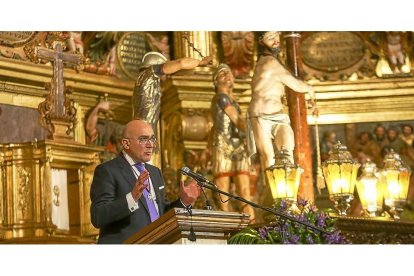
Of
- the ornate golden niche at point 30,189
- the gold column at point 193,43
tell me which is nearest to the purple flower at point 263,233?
the ornate golden niche at point 30,189

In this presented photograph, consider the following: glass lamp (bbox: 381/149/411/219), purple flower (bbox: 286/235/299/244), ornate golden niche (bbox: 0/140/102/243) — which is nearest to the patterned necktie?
purple flower (bbox: 286/235/299/244)

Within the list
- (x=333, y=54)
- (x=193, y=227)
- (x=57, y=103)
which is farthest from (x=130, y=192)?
(x=333, y=54)

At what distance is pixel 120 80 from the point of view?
13016mm

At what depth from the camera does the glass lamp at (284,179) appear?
10.7 meters

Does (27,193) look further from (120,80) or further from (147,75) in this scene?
(120,80)

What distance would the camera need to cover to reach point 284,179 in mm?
10750

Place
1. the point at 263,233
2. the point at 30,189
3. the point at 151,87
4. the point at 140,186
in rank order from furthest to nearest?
the point at 151,87
the point at 30,189
the point at 263,233
the point at 140,186

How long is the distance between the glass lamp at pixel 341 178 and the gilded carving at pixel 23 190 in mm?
2439

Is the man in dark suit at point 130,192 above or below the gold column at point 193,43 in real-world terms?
below

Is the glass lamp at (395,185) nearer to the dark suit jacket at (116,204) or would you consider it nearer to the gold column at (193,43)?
the gold column at (193,43)

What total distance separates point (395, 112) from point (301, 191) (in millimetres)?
2565

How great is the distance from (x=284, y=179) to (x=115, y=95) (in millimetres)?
2766

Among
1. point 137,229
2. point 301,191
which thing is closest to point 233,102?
point 301,191

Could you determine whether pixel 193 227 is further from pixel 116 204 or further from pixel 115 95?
pixel 115 95
